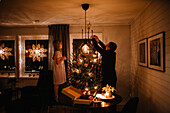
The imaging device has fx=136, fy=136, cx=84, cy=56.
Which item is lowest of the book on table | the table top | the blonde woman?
the table top

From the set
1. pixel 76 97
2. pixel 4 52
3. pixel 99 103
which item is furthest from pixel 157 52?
pixel 4 52

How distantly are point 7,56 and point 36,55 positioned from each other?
3.79 feet

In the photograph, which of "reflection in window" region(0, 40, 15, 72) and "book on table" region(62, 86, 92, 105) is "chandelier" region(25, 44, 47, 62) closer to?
"reflection in window" region(0, 40, 15, 72)

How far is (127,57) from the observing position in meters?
4.78

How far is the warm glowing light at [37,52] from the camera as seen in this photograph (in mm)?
5055

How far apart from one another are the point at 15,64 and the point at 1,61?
656 mm

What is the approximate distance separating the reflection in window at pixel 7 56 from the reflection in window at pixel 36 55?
1.87 ft

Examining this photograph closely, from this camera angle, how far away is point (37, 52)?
16.6 ft

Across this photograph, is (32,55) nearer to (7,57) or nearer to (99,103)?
(7,57)

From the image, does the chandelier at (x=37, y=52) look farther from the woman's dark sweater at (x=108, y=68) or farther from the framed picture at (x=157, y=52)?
the framed picture at (x=157, y=52)

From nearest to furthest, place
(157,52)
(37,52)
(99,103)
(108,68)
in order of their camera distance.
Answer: (99,103)
(157,52)
(108,68)
(37,52)

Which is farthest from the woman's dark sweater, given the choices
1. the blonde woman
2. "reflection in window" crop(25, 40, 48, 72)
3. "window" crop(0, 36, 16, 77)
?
"window" crop(0, 36, 16, 77)

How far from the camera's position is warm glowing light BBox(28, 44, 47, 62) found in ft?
16.6

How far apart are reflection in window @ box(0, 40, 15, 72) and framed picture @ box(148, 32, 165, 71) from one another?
4725mm
